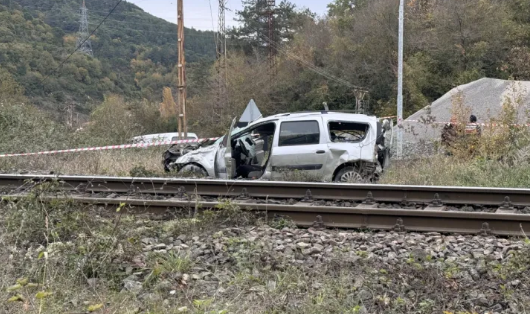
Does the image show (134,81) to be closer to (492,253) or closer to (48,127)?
(48,127)

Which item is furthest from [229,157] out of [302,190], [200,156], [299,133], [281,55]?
[281,55]

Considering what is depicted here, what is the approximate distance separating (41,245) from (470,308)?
454cm

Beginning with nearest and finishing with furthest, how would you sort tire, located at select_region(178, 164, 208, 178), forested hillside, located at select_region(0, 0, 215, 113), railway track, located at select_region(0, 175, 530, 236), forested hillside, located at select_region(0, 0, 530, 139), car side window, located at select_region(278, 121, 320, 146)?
railway track, located at select_region(0, 175, 530, 236) → car side window, located at select_region(278, 121, 320, 146) → tire, located at select_region(178, 164, 208, 178) → forested hillside, located at select_region(0, 0, 530, 139) → forested hillside, located at select_region(0, 0, 215, 113)

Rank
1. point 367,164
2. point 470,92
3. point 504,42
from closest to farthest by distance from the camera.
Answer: point 367,164 < point 470,92 < point 504,42

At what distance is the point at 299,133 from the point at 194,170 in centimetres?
235

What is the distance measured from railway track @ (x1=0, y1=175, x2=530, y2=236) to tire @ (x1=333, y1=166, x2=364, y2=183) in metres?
1.71

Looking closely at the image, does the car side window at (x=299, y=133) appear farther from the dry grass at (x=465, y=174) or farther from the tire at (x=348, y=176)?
the dry grass at (x=465, y=174)

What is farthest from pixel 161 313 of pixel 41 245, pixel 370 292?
pixel 41 245

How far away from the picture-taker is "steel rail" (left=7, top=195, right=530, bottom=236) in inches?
271

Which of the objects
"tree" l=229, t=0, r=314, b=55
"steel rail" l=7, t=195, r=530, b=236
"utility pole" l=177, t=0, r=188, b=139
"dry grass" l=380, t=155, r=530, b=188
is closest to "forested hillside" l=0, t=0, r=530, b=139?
"tree" l=229, t=0, r=314, b=55

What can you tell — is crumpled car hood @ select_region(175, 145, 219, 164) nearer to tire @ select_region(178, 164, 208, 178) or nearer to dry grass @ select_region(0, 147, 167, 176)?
tire @ select_region(178, 164, 208, 178)

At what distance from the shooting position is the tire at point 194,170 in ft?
36.9

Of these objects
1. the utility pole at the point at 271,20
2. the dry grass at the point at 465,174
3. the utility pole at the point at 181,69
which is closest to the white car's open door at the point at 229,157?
the dry grass at the point at 465,174

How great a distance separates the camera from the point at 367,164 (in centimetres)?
1077
